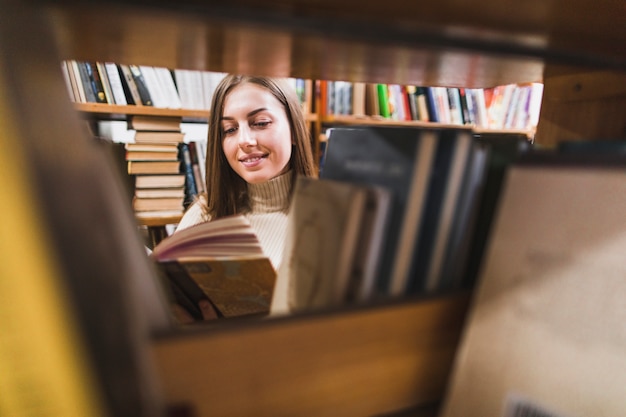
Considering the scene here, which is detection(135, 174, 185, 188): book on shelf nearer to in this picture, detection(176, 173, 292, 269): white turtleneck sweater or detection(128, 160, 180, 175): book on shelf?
detection(128, 160, 180, 175): book on shelf

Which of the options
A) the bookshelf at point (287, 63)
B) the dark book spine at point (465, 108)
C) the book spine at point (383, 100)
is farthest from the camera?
the dark book spine at point (465, 108)

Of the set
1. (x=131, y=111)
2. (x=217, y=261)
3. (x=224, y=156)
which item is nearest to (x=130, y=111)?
(x=131, y=111)

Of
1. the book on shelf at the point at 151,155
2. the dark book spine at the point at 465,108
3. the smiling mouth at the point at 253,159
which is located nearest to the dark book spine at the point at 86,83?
the book on shelf at the point at 151,155

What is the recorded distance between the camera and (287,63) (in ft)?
2.10

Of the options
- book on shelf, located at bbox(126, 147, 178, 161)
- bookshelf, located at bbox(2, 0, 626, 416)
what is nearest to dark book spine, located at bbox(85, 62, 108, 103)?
book on shelf, located at bbox(126, 147, 178, 161)

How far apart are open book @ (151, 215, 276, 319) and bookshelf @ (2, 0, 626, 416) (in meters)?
0.16

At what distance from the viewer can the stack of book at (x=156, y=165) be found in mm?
1798

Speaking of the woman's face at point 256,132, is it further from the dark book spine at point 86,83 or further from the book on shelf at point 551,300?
the book on shelf at point 551,300

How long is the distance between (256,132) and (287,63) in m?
0.68

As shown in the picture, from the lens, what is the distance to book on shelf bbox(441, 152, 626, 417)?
15.5 inches

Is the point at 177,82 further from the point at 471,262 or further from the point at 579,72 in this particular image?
the point at 471,262

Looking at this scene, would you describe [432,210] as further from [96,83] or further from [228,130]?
[96,83]

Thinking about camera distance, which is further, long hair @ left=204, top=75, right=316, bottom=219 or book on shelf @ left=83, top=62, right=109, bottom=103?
book on shelf @ left=83, top=62, right=109, bottom=103

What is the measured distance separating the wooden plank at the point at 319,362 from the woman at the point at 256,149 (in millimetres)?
822
